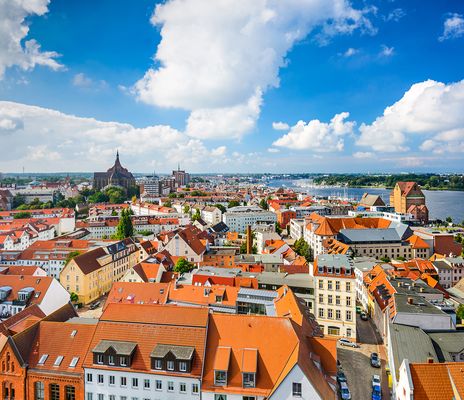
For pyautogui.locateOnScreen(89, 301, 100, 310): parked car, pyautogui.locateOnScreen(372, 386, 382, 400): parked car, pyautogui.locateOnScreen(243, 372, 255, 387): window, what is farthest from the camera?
pyautogui.locateOnScreen(89, 301, 100, 310): parked car

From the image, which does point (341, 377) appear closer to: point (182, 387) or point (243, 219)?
point (182, 387)

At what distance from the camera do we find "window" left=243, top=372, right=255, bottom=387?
22734 millimetres

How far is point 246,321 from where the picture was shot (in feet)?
82.4

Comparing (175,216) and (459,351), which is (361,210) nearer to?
(175,216)

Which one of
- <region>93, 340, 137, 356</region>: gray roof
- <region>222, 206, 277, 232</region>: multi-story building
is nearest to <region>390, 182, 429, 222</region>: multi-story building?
<region>222, 206, 277, 232</region>: multi-story building

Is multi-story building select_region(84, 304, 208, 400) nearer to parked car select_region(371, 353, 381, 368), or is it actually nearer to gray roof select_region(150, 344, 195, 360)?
gray roof select_region(150, 344, 195, 360)

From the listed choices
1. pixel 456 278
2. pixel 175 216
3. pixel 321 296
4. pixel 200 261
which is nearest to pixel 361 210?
pixel 175 216

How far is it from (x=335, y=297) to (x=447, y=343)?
40.9 ft

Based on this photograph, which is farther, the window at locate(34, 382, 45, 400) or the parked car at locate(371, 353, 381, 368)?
the parked car at locate(371, 353, 381, 368)

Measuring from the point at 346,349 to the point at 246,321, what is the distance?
17858 mm

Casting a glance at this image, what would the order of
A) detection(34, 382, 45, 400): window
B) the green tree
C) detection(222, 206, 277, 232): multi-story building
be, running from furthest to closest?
the green tree, detection(222, 206, 277, 232): multi-story building, detection(34, 382, 45, 400): window

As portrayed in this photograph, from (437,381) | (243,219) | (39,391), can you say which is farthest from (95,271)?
(243,219)

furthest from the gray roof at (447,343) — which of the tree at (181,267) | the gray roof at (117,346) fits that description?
the tree at (181,267)

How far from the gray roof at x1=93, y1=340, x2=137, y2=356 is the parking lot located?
57.6 ft
